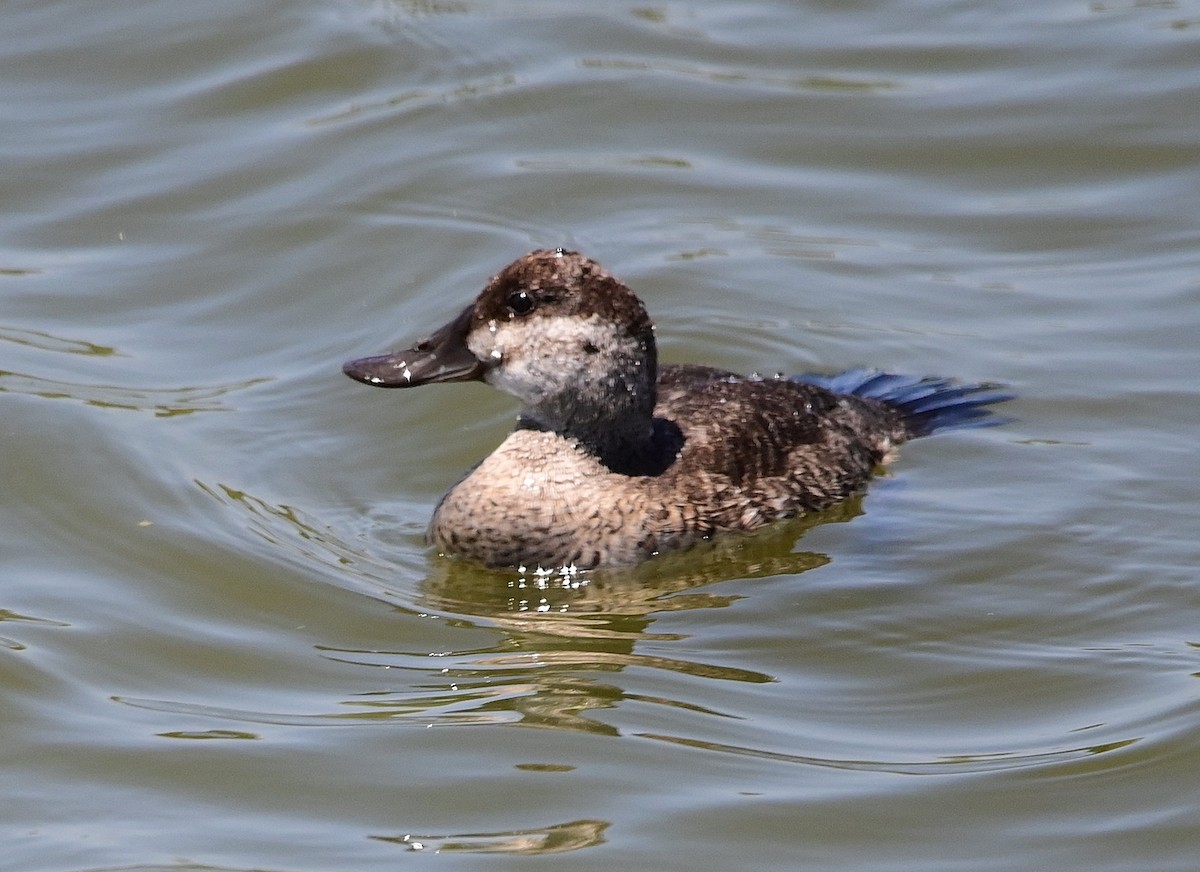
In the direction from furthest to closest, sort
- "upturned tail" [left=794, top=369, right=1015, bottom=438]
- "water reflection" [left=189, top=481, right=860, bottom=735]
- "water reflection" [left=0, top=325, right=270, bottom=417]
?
"water reflection" [left=0, top=325, right=270, bottom=417] < "upturned tail" [left=794, top=369, right=1015, bottom=438] < "water reflection" [left=189, top=481, right=860, bottom=735]

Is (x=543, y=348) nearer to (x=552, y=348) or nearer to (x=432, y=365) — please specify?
(x=552, y=348)

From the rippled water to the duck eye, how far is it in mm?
944

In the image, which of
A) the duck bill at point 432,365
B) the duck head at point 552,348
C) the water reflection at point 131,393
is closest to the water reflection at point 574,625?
the duck head at point 552,348

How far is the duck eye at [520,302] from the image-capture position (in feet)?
23.1

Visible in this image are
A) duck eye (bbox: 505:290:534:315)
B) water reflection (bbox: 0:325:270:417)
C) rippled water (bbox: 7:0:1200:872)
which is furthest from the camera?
water reflection (bbox: 0:325:270:417)

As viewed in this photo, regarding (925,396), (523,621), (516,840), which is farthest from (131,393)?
(516,840)

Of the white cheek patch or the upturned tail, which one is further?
the upturned tail

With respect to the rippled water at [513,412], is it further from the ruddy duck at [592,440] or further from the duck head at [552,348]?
the duck head at [552,348]

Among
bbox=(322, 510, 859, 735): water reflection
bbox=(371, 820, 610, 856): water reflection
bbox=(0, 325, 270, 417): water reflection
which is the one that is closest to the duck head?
bbox=(322, 510, 859, 735): water reflection

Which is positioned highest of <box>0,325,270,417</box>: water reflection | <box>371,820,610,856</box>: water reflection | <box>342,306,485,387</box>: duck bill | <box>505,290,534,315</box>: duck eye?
<box>505,290,534,315</box>: duck eye

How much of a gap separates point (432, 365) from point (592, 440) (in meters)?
0.64

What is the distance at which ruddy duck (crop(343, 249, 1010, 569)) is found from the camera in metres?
7.09

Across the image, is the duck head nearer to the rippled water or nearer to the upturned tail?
the rippled water

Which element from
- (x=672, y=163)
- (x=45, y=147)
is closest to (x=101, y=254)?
(x=45, y=147)
